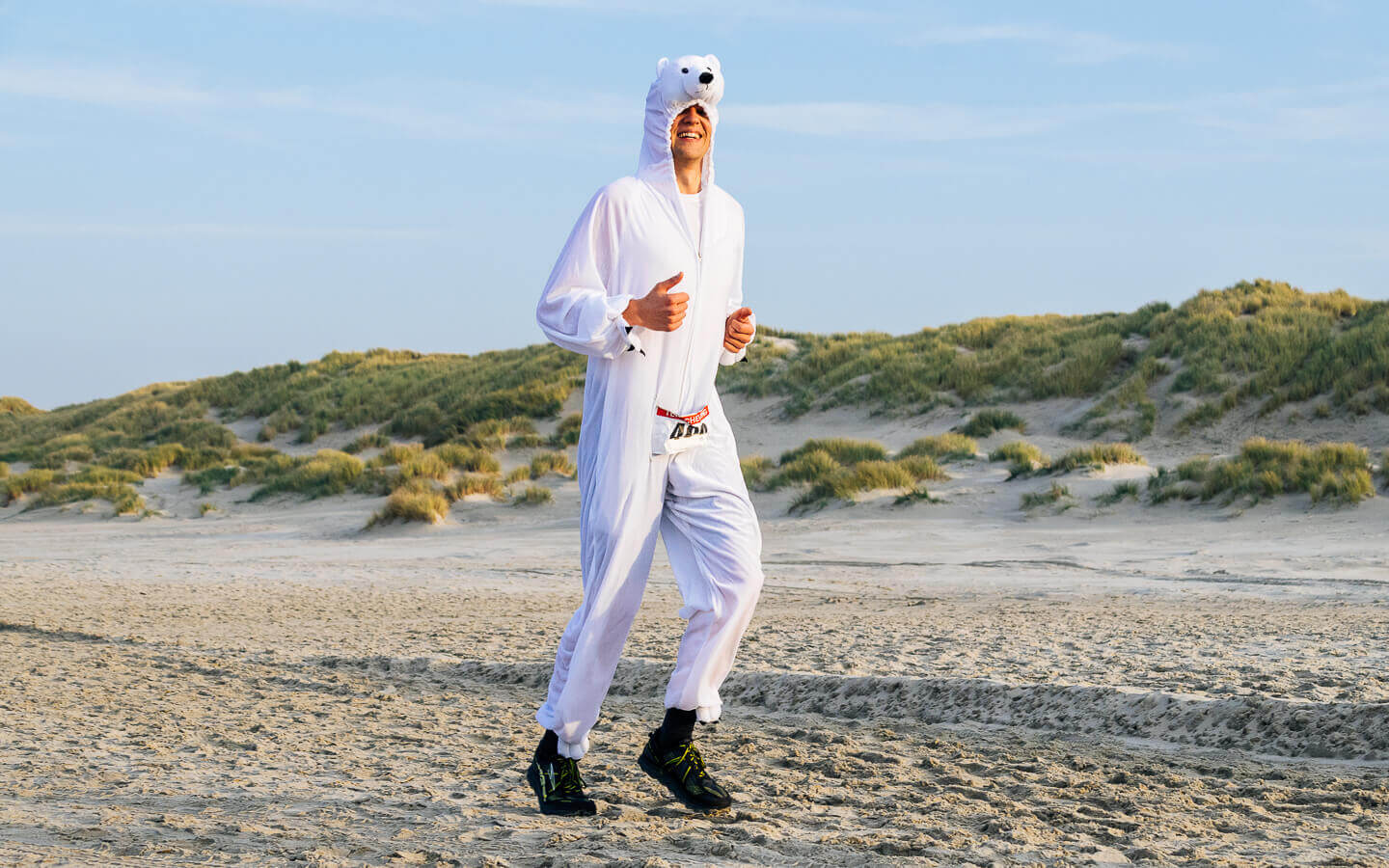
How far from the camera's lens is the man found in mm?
4188

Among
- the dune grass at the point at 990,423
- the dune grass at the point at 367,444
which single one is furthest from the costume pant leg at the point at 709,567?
the dune grass at the point at 367,444

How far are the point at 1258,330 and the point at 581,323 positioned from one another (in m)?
23.2

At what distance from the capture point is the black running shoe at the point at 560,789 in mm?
4262

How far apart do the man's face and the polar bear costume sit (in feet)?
0.09

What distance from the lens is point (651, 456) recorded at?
13.8 ft

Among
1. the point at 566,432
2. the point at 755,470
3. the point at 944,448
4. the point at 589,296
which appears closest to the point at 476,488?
the point at 755,470

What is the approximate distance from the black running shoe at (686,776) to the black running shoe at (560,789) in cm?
23

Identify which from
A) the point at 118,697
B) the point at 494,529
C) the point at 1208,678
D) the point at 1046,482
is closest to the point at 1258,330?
the point at 1046,482

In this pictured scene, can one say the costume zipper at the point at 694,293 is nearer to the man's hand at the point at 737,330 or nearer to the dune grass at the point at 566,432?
the man's hand at the point at 737,330

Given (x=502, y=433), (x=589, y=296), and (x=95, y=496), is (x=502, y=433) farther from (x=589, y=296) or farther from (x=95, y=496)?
(x=589, y=296)

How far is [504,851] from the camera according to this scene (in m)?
3.86

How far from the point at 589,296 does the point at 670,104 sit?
0.67 metres

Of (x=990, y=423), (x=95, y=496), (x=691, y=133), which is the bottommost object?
(x=95, y=496)

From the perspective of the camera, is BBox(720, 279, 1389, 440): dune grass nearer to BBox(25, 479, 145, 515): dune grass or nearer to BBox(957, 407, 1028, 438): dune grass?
BBox(957, 407, 1028, 438): dune grass
